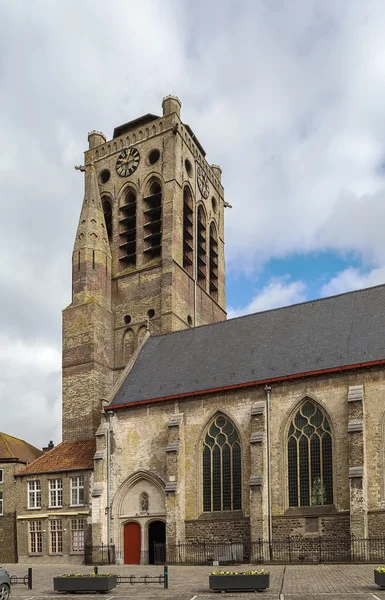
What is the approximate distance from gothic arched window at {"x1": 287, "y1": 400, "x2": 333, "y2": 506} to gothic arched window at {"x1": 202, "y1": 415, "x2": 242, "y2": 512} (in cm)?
255

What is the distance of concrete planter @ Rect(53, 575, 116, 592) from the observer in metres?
19.8

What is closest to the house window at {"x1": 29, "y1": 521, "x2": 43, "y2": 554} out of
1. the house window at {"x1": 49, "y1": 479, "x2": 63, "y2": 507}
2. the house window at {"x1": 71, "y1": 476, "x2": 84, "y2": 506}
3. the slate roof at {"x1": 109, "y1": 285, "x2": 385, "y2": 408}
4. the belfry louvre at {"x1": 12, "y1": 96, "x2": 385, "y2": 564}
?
the belfry louvre at {"x1": 12, "y1": 96, "x2": 385, "y2": 564}

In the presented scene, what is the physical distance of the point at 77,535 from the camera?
34281 mm

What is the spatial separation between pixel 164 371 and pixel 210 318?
1426 centimetres

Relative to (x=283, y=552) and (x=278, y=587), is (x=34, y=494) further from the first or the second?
(x=278, y=587)

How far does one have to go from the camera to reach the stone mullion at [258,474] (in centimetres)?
2825

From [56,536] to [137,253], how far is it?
1931 centimetres

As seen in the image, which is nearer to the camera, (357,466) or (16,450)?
(357,466)

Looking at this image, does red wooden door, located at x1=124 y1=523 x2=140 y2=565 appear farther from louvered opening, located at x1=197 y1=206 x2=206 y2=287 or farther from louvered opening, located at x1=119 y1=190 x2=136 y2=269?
louvered opening, located at x1=197 y1=206 x2=206 y2=287

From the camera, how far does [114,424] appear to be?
34.2 m

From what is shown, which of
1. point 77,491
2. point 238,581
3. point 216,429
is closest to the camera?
point 238,581

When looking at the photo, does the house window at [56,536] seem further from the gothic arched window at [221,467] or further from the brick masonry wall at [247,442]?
the gothic arched window at [221,467]

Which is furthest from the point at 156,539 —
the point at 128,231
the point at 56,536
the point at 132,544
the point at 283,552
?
the point at 128,231

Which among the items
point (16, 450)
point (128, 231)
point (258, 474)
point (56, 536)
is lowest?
point (56, 536)
